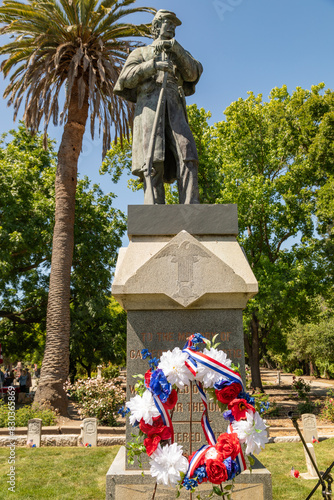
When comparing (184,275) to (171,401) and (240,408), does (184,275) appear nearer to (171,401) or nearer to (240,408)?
(171,401)

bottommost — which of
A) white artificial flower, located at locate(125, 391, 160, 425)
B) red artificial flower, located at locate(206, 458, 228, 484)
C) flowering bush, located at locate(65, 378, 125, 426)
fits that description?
flowering bush, located at locate(65, 378, 125, 426)

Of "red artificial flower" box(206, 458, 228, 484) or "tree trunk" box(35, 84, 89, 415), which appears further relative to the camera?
"tree trunk" box(35, 84, 89, 415)

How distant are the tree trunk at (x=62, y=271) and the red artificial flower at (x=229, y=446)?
11.9 meters

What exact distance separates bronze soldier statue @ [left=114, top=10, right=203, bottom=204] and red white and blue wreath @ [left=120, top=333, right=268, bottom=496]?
8.86 ft

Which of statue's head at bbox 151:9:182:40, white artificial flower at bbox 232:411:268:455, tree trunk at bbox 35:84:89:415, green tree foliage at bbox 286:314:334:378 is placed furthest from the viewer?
green tree foliage at bbox 286:314:334:378

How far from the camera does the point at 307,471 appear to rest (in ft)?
25.3

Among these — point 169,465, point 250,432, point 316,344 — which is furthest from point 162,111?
point 316,344

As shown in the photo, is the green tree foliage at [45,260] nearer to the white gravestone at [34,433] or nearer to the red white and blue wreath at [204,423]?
the white gravestone at [34,433]

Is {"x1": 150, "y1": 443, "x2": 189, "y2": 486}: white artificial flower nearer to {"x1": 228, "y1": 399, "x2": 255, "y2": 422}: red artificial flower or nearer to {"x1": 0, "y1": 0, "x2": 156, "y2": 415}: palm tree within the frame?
{"x1": 228, "y1": 399, "x2": 255, "y2": 422}: red artificial flower

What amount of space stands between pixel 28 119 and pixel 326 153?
44.4 ft

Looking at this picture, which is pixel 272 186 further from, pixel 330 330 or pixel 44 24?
pixel 330 330

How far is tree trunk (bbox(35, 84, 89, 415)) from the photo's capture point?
13.2 meters

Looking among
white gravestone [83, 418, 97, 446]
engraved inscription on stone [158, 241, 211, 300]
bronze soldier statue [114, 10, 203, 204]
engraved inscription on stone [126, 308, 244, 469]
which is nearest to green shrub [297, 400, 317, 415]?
white gravestone [83, 418, 97, 446]

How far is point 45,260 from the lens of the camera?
2175 cm
